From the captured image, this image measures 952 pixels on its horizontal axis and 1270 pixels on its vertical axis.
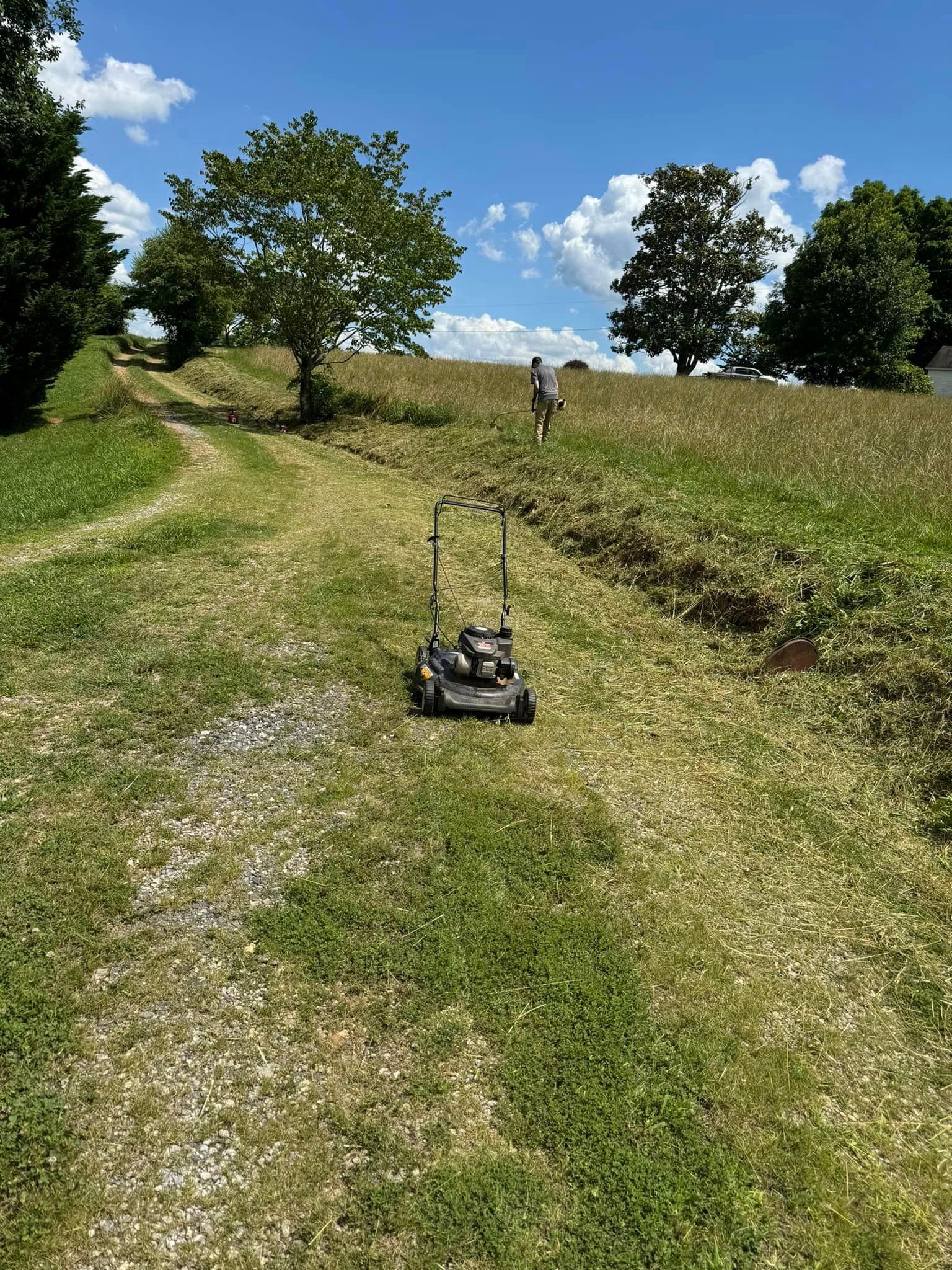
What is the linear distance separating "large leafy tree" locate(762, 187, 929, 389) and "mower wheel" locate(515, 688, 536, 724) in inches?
1516

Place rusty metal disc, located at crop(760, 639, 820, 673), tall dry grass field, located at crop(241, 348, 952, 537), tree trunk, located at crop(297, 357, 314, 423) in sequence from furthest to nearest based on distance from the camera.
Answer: tree trunk, located at crop(297, 357, 314, 423), tall dry grass field, located at crop(241, 348, 952, 537), rusty metal disc, located at crop(760, 639, 820, 673)

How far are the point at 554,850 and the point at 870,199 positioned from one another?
55337 mm

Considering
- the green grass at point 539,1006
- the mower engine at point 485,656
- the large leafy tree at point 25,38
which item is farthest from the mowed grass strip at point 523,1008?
the large leafy tree at point 25,38

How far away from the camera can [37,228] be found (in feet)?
57.5

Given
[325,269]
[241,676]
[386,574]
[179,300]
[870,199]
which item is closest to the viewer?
[241,676]

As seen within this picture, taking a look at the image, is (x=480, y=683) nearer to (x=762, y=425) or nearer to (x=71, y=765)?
(x=71, y=765)

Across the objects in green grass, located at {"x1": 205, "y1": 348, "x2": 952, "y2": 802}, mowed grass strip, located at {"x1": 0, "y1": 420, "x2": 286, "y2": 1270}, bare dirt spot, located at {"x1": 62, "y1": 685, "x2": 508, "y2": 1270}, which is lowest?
bare dirt spot, located at {"x1": 62, "y1": 685, "x2": 508, "y2": 1270}

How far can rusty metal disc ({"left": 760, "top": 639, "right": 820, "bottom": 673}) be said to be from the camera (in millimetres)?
6480

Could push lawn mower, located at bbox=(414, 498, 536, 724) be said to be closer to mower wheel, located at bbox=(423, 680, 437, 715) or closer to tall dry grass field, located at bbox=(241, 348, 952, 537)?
mower wheel, located at bbox=(423, 680, 437, 715)

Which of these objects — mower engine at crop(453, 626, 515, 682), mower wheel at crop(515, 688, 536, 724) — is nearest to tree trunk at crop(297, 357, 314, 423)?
mower engine at crop(453, 626, 515, 682)

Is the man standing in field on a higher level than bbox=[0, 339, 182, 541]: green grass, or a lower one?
higher

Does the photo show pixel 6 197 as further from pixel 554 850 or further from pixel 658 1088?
pixel 658 1088

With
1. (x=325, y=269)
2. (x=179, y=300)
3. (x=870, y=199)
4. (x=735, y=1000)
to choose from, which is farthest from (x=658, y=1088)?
(x=870, y=199)

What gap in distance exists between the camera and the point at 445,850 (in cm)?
411
